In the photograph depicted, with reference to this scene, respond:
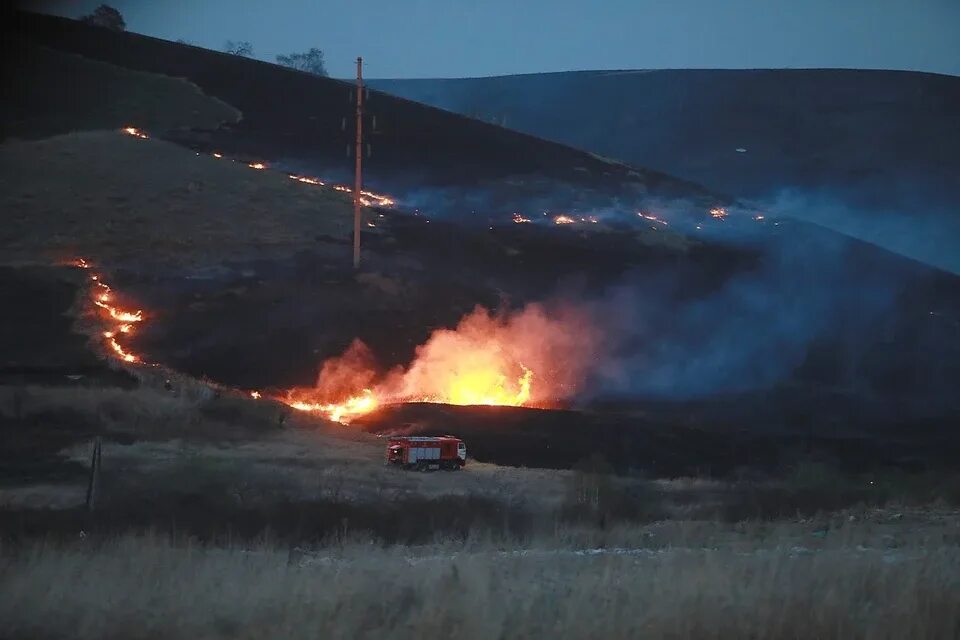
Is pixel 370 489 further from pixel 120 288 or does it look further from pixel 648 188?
pixel 648 188

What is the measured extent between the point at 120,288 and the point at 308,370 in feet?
37.5

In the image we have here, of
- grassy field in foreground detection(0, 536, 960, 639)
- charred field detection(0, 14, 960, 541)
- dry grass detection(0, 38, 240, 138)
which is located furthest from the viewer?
dry grass detection(0, 38, 240, 138)

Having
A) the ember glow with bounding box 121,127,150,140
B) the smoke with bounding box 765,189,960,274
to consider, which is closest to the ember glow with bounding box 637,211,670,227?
the smoke with bounding box 765,189,960,274

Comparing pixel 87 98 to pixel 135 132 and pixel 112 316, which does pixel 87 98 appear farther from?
pixel 112 316

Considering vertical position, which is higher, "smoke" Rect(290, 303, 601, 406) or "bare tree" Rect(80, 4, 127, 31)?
"bare tree" Rect(80, 4, 127, 31)

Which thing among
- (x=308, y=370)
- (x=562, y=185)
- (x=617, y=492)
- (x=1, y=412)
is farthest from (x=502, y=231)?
(x=617, y=492)

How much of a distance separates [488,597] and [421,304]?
36179 mm

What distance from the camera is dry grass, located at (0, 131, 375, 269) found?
48281 mm

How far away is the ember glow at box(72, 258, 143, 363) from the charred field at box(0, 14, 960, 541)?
1.47 feet

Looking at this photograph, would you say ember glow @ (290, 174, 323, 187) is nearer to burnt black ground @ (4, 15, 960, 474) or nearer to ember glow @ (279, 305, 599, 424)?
burnt black ground @ (4, 15, 960, 474)

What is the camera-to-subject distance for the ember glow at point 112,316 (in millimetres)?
36125

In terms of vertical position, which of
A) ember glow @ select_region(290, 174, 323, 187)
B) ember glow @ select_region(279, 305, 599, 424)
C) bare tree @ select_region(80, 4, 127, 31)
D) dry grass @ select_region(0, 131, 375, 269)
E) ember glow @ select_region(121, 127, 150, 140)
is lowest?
ember glow @ select_region(279, 305, 599, 424)

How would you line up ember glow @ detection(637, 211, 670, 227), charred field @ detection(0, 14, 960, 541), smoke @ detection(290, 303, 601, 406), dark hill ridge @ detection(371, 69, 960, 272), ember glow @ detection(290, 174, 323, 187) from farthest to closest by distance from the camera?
dark hill ridge @ detection(371, 69, 960, 272), ember glow @ detection(637, 211, 670, 227), ember glow @ detection(290, 174, 323, 187), smoke @ detection(290, 303, 601, 406), charred field @ detection(0, 14, 960, 541)

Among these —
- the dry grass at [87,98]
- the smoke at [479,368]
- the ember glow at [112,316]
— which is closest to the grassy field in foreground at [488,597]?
the smoke at [479,368]
